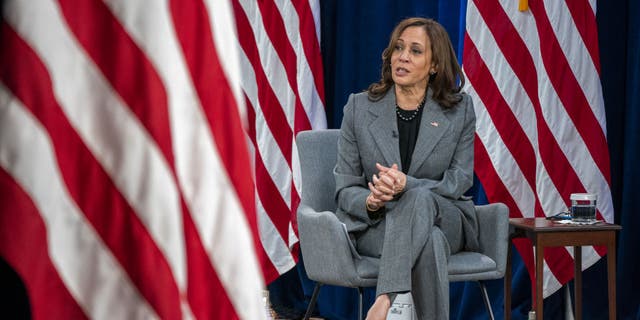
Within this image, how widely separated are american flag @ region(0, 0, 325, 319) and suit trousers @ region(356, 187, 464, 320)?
211 centimetres

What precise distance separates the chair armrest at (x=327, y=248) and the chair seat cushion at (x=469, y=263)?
379 mm

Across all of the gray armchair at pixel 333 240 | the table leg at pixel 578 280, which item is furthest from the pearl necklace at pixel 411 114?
the table leg at pixel 578 280

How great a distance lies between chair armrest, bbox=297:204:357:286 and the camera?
3236 millimetres

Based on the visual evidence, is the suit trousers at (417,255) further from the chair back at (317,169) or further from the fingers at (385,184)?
the chair back at (317,169)

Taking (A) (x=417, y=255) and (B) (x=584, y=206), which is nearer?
(A) (x=417, y=255)

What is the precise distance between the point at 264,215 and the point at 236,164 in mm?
3700

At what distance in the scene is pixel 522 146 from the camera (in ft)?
13.1

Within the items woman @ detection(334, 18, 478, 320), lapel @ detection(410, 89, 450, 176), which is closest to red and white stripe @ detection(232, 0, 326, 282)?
woman @ detection(334, 18, 478, 320)

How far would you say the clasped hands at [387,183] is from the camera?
318 cm

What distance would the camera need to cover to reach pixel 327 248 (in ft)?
10.8

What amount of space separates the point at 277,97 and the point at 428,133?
1377 millimetres

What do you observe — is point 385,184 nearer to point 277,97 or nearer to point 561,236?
point 561,236

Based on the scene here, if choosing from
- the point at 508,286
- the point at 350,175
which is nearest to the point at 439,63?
the point at 350,175

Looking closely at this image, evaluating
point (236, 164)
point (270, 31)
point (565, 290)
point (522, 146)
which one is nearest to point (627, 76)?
point (522, 146)
